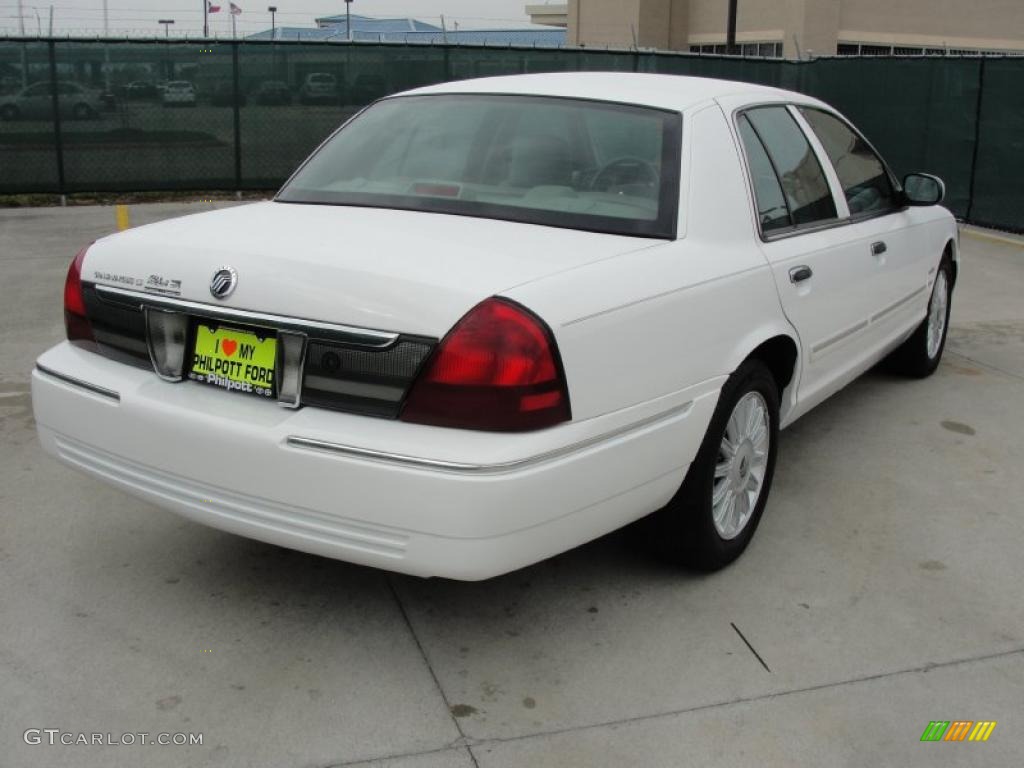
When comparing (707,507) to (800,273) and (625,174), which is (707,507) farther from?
(625,174)

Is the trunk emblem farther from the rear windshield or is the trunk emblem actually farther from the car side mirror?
the car side mirror

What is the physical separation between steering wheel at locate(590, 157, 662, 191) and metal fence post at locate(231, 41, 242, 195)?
11.9 meters

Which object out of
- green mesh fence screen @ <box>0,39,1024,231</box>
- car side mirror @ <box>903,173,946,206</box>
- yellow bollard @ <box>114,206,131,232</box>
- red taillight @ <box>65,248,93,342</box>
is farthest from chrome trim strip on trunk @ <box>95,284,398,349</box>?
green mesh fence screen @ <box>0,39,1024,231</box>

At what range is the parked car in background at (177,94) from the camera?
14.3 meters

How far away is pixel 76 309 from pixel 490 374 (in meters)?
1.50

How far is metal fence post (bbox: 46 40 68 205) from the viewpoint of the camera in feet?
44.8

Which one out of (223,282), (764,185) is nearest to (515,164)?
(764,185)

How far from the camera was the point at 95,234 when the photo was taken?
11047mm

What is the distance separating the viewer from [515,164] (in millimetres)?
3799

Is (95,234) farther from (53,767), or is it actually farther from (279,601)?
(53,767)

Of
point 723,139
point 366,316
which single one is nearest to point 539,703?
point 366,316

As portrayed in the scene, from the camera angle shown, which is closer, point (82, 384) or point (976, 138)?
point (82, 384)

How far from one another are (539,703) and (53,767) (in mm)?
1200

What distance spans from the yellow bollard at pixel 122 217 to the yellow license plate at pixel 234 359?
8.75 meters
